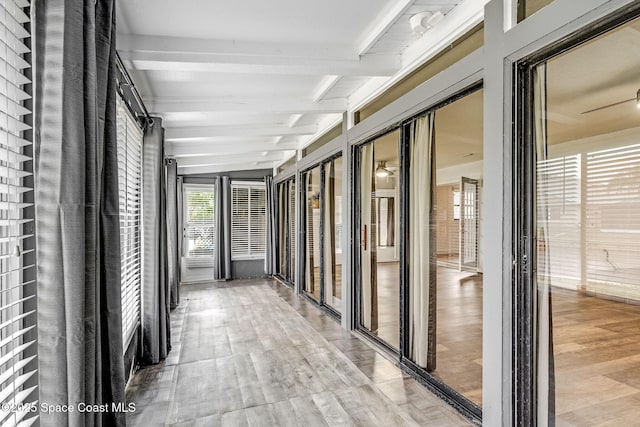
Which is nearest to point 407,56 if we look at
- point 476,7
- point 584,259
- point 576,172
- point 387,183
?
point 476,7

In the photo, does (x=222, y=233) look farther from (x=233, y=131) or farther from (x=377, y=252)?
(x=377, y=252)

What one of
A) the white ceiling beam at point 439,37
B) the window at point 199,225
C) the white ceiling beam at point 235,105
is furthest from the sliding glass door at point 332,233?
the window at point 199,225

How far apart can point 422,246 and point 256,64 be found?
191 centimetres

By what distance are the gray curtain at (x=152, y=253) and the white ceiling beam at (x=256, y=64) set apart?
940 millimetres

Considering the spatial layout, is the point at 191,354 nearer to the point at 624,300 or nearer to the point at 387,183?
the point at 387,183

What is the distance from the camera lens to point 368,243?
13.2ft

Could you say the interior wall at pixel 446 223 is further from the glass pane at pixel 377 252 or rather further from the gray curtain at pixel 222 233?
the gray curtain at pixel 222 233

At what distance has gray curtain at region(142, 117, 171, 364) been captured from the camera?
3352mm

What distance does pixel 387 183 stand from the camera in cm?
372

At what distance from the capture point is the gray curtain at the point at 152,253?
335 centimetres

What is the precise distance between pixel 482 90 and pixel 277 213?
6157 millimetres

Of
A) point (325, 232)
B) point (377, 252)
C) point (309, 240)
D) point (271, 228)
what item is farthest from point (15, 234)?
point (271, 228)

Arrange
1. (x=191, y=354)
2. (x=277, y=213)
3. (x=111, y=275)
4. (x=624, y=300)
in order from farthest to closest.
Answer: (x=277, y=213) < (x=191, y=354) < (x=111, y=275) < (x=624, y=300)

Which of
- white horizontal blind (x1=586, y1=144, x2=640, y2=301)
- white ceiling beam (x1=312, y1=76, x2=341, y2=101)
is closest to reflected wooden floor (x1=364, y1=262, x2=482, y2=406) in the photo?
white horizontal blind (x1=586, y1=144, x2=640, y2=301)
